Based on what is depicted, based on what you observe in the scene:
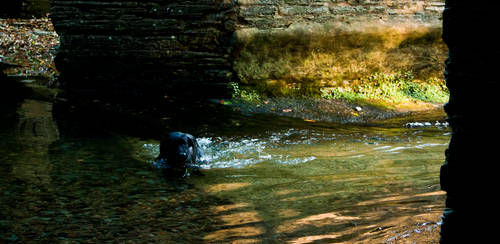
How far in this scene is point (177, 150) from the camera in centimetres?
518

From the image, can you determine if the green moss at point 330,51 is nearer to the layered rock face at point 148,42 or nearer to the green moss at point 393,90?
the green moss at point 393,90

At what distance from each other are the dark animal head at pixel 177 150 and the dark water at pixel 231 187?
0.75 ft

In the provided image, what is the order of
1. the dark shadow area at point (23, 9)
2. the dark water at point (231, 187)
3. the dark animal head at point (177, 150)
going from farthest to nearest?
the dark shadow area at point (23, 9) → the dark animal head at point (177, 150) → the dark water at point (231, 187)

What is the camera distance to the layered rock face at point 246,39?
8758 mm

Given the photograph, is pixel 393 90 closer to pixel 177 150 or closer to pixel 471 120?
pixel 177 150

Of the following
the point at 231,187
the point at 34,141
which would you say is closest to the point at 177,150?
the point at 231,187

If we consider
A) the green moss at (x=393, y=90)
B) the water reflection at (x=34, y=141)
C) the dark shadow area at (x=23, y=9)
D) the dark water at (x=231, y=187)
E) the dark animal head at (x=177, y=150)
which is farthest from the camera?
the dark shadow area at (x=23, y=9)

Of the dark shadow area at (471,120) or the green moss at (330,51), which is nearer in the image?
the dark shadow area at (471,120)

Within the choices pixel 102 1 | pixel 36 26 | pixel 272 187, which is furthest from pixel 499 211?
pixel 36 26

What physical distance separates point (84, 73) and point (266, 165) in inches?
212

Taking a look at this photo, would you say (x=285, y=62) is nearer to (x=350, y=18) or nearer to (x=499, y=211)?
(x=350, y=18)

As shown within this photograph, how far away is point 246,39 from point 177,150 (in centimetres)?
406

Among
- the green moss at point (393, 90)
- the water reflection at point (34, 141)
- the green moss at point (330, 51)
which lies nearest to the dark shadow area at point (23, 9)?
the water reflection at point (34, 141)

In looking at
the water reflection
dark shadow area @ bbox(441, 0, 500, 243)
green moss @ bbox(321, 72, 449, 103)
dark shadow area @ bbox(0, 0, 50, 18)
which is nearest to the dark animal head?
the water reflection
